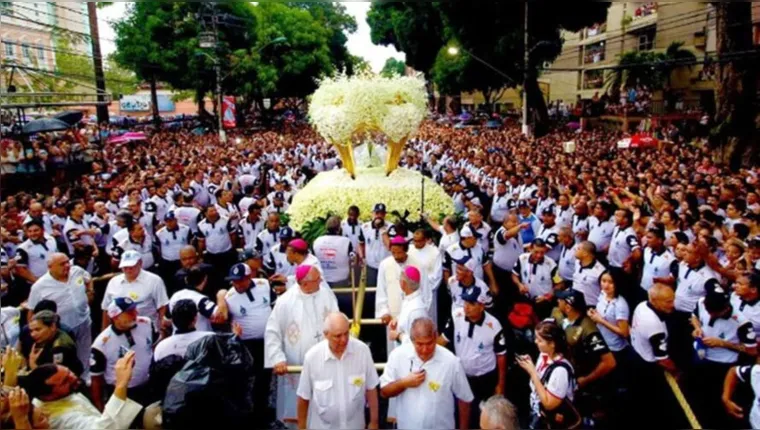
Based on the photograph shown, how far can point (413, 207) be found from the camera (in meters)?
10.3

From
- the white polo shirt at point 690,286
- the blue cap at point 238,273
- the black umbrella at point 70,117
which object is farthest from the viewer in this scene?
the black umbrella at point 70,117

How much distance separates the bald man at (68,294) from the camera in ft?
18.1

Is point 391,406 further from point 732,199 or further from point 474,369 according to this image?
point 732,199

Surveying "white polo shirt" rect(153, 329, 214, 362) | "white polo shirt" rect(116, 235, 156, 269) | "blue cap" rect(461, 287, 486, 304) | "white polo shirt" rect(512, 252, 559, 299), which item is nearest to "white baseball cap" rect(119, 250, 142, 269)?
"white polo shirt" rect(153, 329, 214, 362)

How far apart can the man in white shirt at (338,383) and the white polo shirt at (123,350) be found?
1597 mm

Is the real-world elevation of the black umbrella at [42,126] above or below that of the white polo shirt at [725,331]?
above

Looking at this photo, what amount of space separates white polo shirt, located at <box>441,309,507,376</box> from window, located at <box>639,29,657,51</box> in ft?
110

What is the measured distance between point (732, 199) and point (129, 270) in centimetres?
813

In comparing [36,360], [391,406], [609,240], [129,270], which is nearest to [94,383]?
[36,360]

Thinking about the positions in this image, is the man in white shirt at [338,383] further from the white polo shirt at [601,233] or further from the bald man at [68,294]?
the white polo shirt at [601,233]

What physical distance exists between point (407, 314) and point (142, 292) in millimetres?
2610

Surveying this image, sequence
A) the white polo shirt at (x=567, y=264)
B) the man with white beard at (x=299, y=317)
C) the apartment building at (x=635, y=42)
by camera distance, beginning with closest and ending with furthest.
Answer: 1. the man with white beard at (x=299, y=317)
2. the white polo shirt at (x=567, y=264)
3. the apartment building at (x=635, y=42)

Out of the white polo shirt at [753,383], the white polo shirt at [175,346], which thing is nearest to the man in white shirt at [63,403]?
the white polo shirt at [175,346]

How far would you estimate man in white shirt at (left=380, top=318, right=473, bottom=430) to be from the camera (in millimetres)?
3818
